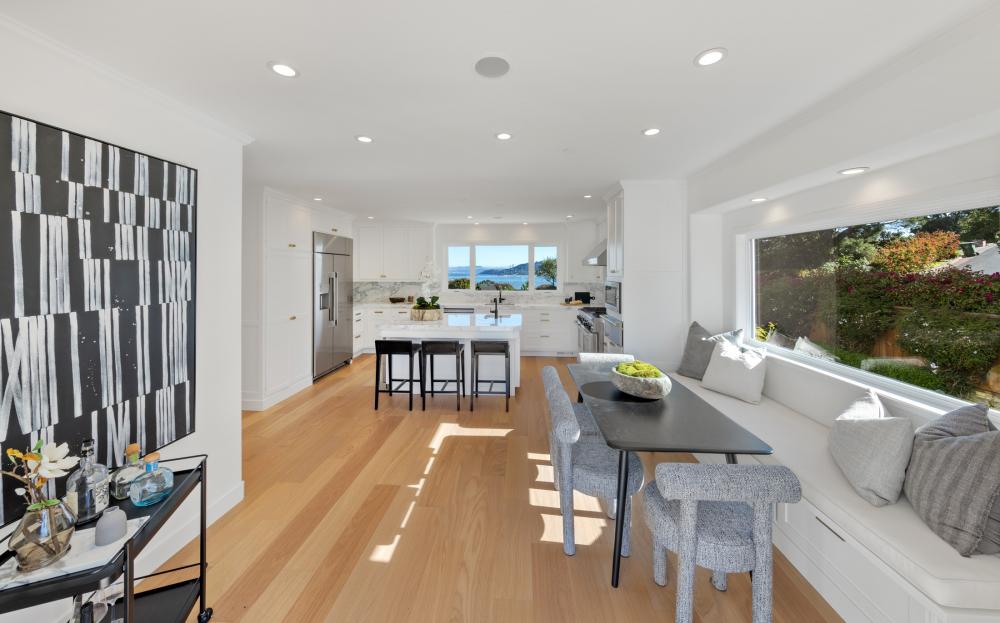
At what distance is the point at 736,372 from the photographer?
10.8 feet

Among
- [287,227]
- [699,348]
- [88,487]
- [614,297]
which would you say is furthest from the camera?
[287,227]

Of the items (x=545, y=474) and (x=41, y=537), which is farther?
(x=545, y=474)

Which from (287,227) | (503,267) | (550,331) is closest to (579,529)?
(287,227)

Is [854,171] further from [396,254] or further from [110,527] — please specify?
[396,254]

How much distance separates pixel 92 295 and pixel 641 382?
106 inches

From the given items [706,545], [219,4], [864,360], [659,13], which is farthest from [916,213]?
[219,4]

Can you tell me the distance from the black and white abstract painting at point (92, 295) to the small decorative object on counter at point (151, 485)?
0.44m

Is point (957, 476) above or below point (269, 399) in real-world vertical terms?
above

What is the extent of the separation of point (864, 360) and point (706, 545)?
6.21 feet

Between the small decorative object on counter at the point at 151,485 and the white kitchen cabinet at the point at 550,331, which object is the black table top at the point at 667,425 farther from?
the white kitchen cabinet at the point at 550,331

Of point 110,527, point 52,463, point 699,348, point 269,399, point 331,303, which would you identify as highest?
point 331,303

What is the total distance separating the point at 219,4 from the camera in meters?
1.52

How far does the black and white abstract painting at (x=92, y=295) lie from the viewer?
1.57 m

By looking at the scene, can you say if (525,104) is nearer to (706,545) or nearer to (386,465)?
(706,545)
